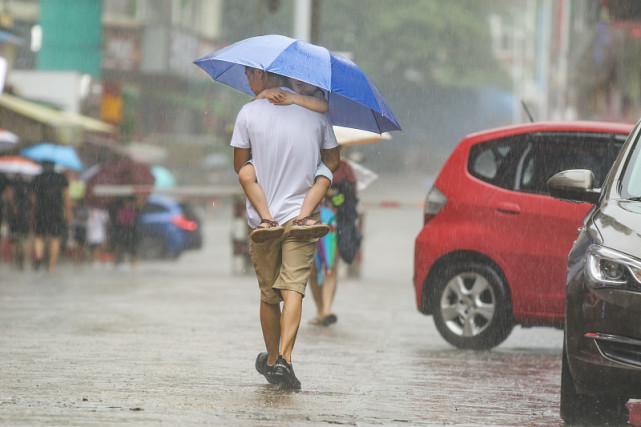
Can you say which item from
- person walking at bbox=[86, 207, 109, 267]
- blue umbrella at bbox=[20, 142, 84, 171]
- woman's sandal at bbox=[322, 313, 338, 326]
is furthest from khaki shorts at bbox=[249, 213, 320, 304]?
person walking at bbox=[86, 207, 109, 267]

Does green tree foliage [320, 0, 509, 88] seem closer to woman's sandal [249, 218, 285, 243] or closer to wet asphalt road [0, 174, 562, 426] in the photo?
wet asphalt road [0, 174, 562, 426]

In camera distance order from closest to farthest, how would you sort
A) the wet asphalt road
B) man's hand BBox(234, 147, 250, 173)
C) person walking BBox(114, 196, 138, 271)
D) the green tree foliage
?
the wet asphalt road < man's hand BBox(234, 147, 250, 173) < person walking BBox(114, 196, 138, 271) < the green tree foliage

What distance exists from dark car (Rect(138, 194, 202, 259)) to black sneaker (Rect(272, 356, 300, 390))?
2098cm

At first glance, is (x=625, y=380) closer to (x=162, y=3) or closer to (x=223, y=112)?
(x=162, y=3)

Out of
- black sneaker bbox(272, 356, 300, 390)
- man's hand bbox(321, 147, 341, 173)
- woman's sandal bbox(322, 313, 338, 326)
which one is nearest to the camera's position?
black sneaker bbox(272, 356, 300, 390)

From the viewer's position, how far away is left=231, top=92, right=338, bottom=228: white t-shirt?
7.14m

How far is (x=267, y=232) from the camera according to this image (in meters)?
7.04

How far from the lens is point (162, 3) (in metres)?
50.4

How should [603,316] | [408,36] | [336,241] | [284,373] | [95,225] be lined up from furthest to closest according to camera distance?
[408,36]
[95,225]
[336,241]
[284,373]
[603,316]

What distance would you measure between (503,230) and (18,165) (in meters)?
16.0

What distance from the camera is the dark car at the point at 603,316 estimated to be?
5887 millimetres

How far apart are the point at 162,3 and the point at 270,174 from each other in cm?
4437

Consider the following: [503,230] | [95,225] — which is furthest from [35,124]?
[503,230]

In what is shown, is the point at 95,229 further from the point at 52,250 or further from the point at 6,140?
the point at 52,250
